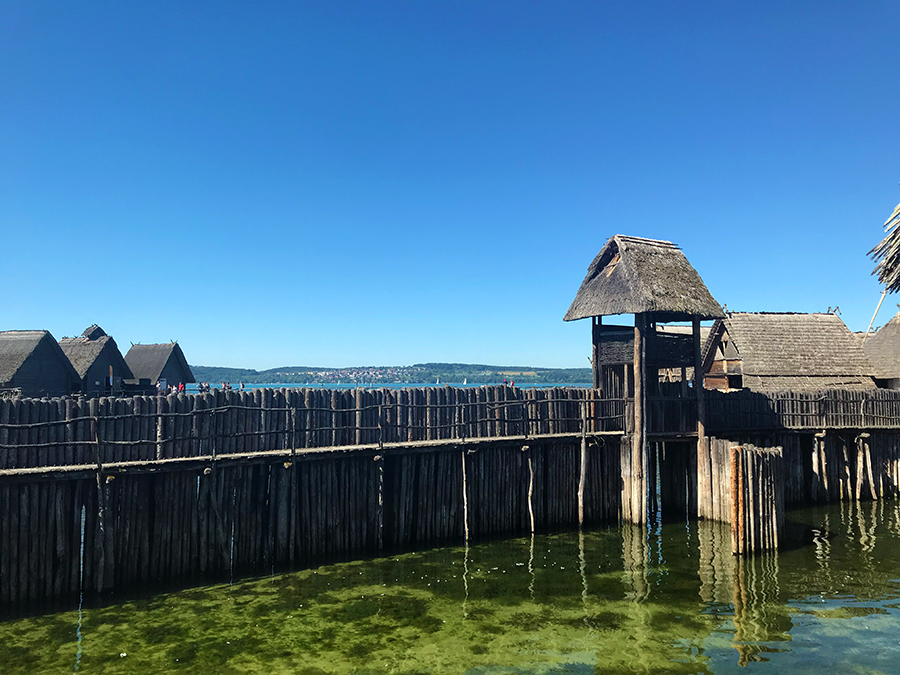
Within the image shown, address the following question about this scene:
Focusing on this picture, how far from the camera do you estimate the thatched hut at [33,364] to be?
2956cm

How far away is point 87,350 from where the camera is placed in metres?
35.8

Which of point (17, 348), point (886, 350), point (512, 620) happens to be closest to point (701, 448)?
point (512, 620)

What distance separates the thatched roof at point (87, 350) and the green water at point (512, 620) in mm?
27546

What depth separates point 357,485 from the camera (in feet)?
51.4

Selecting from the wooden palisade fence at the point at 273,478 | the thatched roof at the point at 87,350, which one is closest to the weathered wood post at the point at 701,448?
the wooden palisade fence at the point at 273,478

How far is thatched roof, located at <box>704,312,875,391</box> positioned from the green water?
A: 13317 millimetres

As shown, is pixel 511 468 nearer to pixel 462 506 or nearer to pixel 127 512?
pixel 462 506

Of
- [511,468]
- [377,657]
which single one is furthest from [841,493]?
[377,657]

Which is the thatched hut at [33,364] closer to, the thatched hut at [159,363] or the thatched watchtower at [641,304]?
the thatched hut at [159,363]

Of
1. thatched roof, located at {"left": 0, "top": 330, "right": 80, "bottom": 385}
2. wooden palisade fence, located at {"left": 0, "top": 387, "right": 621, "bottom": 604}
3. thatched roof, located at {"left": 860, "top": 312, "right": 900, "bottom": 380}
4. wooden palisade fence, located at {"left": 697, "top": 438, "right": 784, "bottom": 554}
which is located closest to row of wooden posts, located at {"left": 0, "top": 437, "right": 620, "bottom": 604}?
wooden palisade fence, located at {"left": 0, "top": 387, "right": 621, "bottom": 604}

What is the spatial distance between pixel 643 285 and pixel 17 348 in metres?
30.9

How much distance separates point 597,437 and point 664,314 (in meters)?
4.83

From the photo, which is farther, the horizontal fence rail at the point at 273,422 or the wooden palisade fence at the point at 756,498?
the wooden palisade fence at the point at 756,498

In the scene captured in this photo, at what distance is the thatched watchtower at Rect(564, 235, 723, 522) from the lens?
59.6 feet
